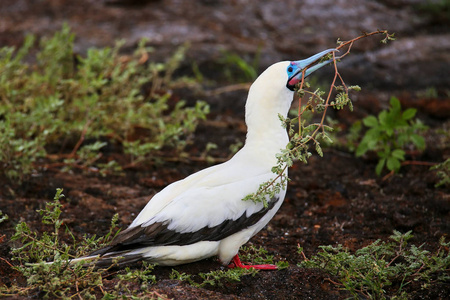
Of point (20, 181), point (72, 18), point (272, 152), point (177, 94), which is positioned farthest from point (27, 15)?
point (272, 152)

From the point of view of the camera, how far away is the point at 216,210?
3.74 meters

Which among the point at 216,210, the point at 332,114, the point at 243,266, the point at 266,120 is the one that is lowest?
the point at 332,114

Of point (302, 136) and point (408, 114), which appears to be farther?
point (408, 114)

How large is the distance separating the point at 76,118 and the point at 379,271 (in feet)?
11.9

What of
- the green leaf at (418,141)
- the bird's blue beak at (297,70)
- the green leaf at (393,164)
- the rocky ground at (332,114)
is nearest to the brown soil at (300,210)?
the rocky ground at (332,114)

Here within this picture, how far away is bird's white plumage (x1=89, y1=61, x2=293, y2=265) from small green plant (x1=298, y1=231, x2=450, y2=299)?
487mm

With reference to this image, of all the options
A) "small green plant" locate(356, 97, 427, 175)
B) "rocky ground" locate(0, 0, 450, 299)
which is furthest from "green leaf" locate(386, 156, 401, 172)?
"rocky ground" locate(0, 0, 450, 299)

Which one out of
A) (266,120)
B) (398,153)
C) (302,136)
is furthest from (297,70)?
(398,153)

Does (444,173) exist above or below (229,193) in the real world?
below

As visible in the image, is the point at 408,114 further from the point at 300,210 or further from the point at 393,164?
the point at 300,210

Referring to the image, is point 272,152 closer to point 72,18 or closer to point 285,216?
point 285,216

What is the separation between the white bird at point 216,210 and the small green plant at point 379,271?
0.40m

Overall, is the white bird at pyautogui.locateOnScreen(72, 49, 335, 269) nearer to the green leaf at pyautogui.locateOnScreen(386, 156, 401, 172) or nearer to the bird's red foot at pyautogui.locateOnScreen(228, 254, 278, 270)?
the bird's red foot at pyautogui.locateOnScreen(228, 254, 278, 270)

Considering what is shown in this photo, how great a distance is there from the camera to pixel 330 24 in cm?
965
